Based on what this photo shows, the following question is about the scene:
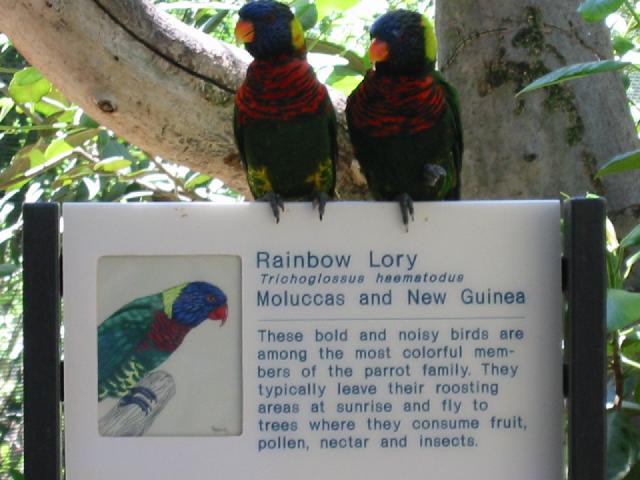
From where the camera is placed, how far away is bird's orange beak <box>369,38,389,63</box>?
1.91 meters

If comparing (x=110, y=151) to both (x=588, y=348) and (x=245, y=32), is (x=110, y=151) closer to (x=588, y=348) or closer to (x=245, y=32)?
(x=245, y=32)

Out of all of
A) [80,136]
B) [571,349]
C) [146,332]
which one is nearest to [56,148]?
[80,136]

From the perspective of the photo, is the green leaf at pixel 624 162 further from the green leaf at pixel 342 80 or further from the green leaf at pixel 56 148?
the green leaf at pixel 56 148

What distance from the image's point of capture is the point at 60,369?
136cm

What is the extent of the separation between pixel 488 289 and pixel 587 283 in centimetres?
14

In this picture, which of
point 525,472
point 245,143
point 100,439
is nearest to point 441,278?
point 525,472

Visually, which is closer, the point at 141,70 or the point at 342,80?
the point at 141,70

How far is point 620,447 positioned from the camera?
1658 millimetres

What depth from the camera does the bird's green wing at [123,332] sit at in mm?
1378

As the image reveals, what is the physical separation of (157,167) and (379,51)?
45.7 inches

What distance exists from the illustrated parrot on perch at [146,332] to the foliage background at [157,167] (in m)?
0.65

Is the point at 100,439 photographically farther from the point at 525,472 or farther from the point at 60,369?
the point at 525,472

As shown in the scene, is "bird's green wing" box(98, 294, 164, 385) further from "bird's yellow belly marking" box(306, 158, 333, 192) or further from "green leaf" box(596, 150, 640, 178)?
"green leaf" box(596, 150, 640, 178)

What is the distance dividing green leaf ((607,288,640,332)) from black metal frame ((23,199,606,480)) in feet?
0.55
